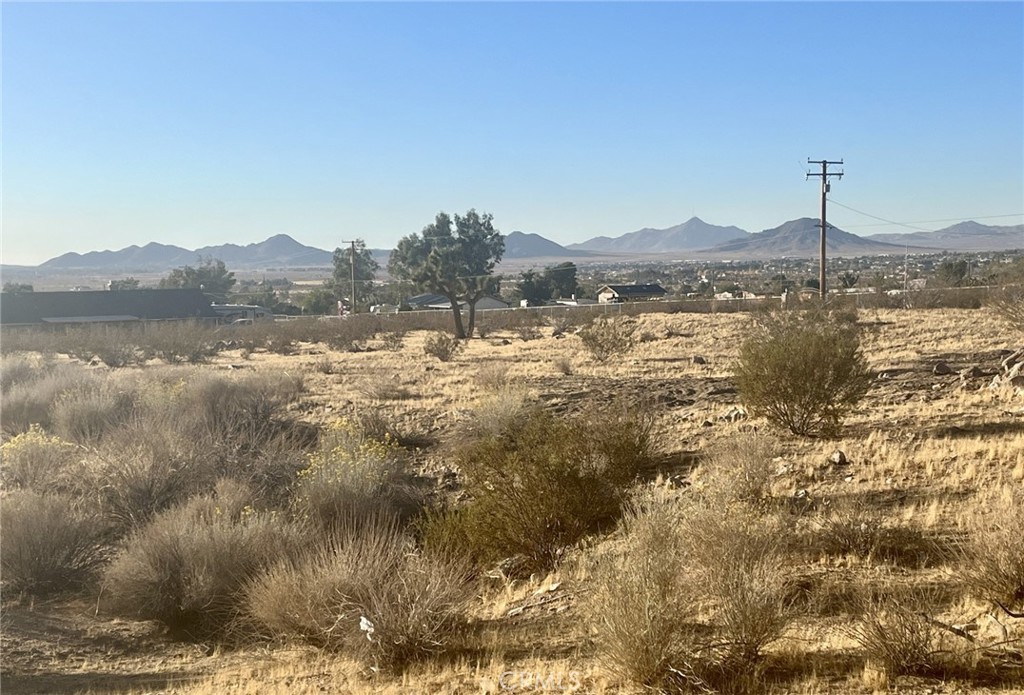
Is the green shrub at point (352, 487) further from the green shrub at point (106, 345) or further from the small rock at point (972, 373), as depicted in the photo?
the green shrub at point (106, 345)

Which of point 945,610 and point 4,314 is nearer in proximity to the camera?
point 945,610

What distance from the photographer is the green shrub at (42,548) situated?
13.6 m

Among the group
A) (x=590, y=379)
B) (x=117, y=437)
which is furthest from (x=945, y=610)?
(x=590, y=379)

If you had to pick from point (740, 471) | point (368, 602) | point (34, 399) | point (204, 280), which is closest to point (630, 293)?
point (204, 280)

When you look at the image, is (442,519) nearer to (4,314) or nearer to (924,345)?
(924,345)

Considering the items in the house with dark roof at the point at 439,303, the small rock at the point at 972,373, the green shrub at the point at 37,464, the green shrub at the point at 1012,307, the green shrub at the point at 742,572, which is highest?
the green shrub at the point at 1012,307

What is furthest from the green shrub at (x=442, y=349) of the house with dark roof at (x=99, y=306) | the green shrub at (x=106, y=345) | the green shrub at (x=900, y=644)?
the green shrub at (x=900, y=644)

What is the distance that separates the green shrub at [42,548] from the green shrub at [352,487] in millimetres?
3262

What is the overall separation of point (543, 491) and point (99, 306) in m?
62.8


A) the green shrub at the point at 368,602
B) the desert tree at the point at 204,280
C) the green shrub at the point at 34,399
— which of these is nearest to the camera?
the green shrub at the point at 368,602

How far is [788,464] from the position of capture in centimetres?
1623

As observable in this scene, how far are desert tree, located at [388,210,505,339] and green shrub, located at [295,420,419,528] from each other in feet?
125

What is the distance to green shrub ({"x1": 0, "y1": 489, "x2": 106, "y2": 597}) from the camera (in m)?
13.6

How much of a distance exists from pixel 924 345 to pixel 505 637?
29654 mm
